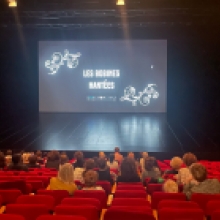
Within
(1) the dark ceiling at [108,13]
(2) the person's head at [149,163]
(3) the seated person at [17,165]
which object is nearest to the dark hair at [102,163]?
(2) the person's head at [149,163]

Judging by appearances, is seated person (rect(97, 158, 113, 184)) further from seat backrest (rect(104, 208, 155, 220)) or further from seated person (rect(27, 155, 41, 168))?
seat backrest (rect(104, 208, 155, 220))

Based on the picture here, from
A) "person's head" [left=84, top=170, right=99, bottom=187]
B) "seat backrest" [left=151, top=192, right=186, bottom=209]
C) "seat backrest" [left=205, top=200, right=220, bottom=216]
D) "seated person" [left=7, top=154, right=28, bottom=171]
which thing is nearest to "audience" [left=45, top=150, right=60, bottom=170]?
"seated person" [left=7, top=154, right=28, bottom=171]

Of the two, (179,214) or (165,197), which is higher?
(179,214)

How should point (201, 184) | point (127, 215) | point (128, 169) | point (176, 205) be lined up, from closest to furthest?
point (127, 215) → point (176, 205) → point (201, 184) → point (128, 169)

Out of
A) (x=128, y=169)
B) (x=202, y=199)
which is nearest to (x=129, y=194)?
(x=202, y=199)

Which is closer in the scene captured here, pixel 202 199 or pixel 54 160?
pixel 202 199

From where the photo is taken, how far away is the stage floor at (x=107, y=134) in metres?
11.5

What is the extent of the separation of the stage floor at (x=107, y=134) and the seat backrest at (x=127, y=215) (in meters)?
8.36

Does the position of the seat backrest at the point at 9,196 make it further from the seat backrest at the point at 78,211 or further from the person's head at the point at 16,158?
the person's head at the point at 16,158

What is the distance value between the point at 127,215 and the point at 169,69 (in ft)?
48.5

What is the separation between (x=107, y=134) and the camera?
13.3m

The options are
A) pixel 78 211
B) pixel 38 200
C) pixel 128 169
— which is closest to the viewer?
pixel 78 211

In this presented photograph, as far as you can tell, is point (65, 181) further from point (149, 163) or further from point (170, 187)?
point (149, 163)

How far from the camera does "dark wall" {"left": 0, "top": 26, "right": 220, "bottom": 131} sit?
16.1m
